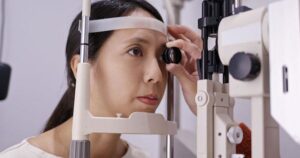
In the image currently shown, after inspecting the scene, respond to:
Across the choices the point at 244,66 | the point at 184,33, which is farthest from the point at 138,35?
the point at 244,66

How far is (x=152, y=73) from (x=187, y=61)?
0.79ft

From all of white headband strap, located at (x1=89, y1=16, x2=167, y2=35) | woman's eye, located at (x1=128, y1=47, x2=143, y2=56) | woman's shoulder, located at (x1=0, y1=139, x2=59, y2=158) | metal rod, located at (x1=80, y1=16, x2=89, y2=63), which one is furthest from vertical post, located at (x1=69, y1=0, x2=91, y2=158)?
woman's shoulder, located at (x1=0, y1=139, x2=59, y2=158)

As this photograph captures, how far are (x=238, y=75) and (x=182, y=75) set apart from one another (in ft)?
1.66

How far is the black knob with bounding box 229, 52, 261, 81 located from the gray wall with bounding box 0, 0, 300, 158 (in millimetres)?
731

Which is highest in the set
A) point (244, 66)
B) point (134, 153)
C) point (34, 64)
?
point (34, 64)

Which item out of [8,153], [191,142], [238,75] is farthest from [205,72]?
[191,142]

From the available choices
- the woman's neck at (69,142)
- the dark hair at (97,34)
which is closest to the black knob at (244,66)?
the dark hair at (97,34)

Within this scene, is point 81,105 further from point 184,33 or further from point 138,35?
point 184,33

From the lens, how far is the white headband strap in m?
0.96

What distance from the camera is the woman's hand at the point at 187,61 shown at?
1.12 metres

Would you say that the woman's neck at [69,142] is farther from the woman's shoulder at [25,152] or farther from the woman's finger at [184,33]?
the woman's finger at [184,33]

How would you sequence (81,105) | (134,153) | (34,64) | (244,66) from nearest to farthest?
(244,66), (81,105), (134,153), (34,64)

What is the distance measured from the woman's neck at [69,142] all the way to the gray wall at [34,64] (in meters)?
0.28

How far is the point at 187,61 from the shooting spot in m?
1.22
